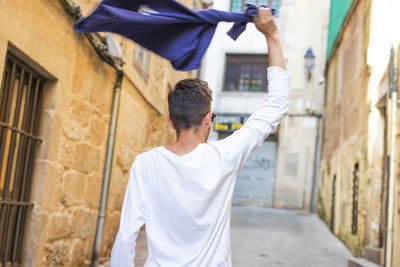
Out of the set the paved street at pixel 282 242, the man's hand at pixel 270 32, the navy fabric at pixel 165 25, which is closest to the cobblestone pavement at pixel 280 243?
the paved street at pixel 282 242

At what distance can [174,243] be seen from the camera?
1.64 m

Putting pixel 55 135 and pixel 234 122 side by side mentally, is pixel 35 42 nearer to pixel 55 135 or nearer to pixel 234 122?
pixel 55 135

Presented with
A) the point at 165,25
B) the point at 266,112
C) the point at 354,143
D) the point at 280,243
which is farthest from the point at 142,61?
the point at 266,112

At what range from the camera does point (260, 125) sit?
1765 millimetres

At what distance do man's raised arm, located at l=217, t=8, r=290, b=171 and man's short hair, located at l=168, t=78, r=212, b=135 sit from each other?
0.40 feet

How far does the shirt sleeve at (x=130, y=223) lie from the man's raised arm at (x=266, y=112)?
306 mm

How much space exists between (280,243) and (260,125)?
7.76m

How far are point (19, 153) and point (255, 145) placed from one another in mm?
2973

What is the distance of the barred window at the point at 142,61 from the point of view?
24.0 ft

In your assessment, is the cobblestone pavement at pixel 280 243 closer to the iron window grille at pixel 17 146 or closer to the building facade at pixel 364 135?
the building facade at pixel 364 135

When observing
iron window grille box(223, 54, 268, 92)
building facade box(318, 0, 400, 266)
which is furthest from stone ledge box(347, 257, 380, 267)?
iron window grille box(223, 54, 268, 92)

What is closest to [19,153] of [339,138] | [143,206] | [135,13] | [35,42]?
[35,42]

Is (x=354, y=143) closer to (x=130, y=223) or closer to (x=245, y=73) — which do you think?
(x=130, y=223)

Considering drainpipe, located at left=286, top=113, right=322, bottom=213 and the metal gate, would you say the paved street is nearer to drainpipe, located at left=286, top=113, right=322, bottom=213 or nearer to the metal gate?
drainpipe, located at left=286, top=113, right=322, bottom=213
